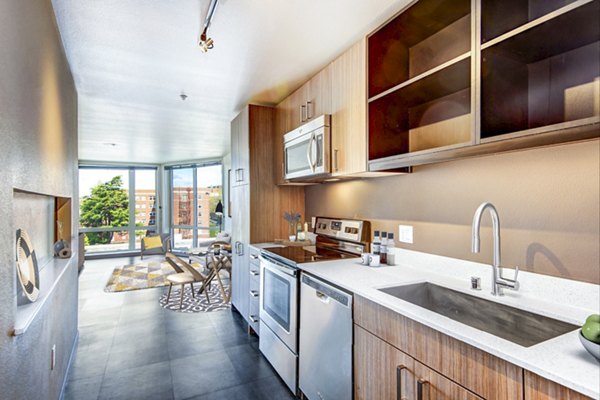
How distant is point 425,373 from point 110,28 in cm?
256

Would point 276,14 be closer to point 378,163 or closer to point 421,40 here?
point 421,40

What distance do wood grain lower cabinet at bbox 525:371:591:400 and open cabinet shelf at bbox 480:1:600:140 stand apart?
35.2 inches

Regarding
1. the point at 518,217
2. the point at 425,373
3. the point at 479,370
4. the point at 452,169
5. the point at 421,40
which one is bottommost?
the point at 425,373

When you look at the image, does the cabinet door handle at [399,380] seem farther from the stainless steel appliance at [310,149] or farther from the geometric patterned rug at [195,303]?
the geometric patterned rug at [195,303]

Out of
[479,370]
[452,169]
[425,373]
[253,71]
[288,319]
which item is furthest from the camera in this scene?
[253,71]

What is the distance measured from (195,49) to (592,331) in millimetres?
2541

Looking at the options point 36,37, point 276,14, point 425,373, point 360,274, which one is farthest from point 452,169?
point 36,37

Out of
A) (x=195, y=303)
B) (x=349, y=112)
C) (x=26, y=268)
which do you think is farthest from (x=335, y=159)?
(x=195, y=303)

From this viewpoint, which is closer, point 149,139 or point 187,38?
point 187,38

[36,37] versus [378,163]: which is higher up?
[36,37]

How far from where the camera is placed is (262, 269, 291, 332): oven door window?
2.27m

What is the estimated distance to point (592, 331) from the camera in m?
0.88

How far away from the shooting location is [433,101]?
190 centimetres

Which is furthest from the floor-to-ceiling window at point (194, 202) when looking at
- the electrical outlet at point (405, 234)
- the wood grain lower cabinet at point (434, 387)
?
the wood grain lower cabinet at point (434, 387)
